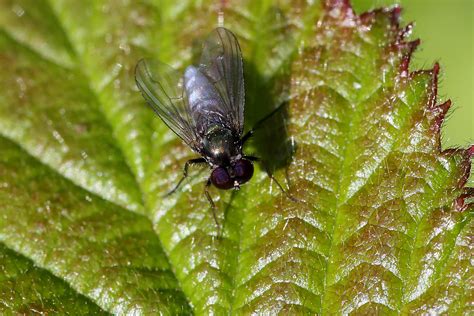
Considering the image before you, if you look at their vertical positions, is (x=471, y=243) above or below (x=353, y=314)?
above

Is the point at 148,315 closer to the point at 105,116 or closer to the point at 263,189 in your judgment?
the point at 263,189

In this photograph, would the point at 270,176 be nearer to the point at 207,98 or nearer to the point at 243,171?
the point at 243,171

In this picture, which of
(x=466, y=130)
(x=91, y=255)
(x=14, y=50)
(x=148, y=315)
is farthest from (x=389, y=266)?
(x=14, y=50)

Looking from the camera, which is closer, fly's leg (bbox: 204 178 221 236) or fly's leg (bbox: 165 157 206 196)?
fly's leg (bbox: 204 178 221 236)

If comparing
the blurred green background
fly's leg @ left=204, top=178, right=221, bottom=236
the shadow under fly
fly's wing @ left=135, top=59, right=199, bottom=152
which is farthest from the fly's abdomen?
the blurred green background

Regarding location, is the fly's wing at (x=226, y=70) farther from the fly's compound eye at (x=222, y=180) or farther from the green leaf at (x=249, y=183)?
the fly's compound eye at (x=222, y=180)

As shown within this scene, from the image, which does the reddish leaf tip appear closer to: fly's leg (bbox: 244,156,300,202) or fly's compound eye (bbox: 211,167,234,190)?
fly's leg (bbox: 244,156,300,202)

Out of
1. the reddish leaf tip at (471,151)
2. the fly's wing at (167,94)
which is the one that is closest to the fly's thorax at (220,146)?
the fly's wing at (167,94)
